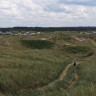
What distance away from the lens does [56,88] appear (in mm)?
10703

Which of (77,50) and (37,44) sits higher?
(37,44)

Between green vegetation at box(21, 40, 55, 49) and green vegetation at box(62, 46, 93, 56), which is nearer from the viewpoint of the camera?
green vegetation at box(62, 46, 93, 56)

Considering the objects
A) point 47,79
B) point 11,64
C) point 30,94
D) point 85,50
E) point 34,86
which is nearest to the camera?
point 30,94

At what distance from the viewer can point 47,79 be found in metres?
13.1

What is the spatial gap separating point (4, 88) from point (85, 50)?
29.0 m

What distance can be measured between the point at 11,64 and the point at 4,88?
5061 mm

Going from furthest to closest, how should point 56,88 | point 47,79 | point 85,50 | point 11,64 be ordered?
point 85,50, point 11,64, point 47,79, point 56,88

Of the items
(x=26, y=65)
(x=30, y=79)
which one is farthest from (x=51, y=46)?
(x=30, y=79)

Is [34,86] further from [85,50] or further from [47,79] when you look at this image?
[85,50]

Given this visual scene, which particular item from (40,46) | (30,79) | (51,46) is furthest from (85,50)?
(30,79)

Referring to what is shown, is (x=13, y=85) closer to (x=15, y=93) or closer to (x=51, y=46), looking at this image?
(x=15, y=93)

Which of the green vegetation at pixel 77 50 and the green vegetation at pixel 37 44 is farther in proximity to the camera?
the green vegetation at pixel 37 44

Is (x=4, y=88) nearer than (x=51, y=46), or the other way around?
(x=4, y=88)

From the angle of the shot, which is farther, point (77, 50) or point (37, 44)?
point (37, 44)
